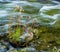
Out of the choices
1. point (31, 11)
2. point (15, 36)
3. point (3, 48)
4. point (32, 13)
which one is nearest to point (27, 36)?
point (15, 36)

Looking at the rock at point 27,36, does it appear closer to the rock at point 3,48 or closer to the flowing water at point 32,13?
the rock at point 3,48

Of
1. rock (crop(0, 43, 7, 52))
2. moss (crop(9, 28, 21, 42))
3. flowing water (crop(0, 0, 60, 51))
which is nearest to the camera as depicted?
rock (crop(0, 43, 7, 52))

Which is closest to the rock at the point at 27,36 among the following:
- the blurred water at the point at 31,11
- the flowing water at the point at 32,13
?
the flowing water at the point at 32,13

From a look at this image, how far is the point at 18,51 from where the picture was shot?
182 inches

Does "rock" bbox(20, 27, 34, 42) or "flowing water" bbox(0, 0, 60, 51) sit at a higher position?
"rock" bbox(20, 27, 34, 42)

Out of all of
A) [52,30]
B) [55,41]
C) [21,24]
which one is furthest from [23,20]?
[55,41]

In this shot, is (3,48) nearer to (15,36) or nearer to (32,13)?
(15,36)

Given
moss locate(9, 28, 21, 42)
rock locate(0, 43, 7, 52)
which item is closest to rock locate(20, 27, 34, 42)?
moss locate(9, 28, 21, 42)

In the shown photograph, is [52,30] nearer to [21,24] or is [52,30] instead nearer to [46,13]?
[21,24]

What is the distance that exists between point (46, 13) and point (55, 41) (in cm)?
222

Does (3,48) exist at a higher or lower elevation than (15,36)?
lower

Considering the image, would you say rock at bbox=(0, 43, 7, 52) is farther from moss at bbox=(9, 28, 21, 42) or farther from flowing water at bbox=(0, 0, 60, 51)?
flowing water at bbox=(0, 0, 60, 51)

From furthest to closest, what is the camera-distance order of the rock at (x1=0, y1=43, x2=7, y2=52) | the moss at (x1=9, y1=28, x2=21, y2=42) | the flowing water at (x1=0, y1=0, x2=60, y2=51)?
the flowing water at (x1=0, y1=0, x2=60, y2=51) < the moss at (x1=9, y1=28, x2=21, y2=42) < the rock at (x1=0, y1=43, x2=7, y2=52)

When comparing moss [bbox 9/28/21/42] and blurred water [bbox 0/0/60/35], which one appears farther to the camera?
blurred water [bbox 0/0/60/35]
